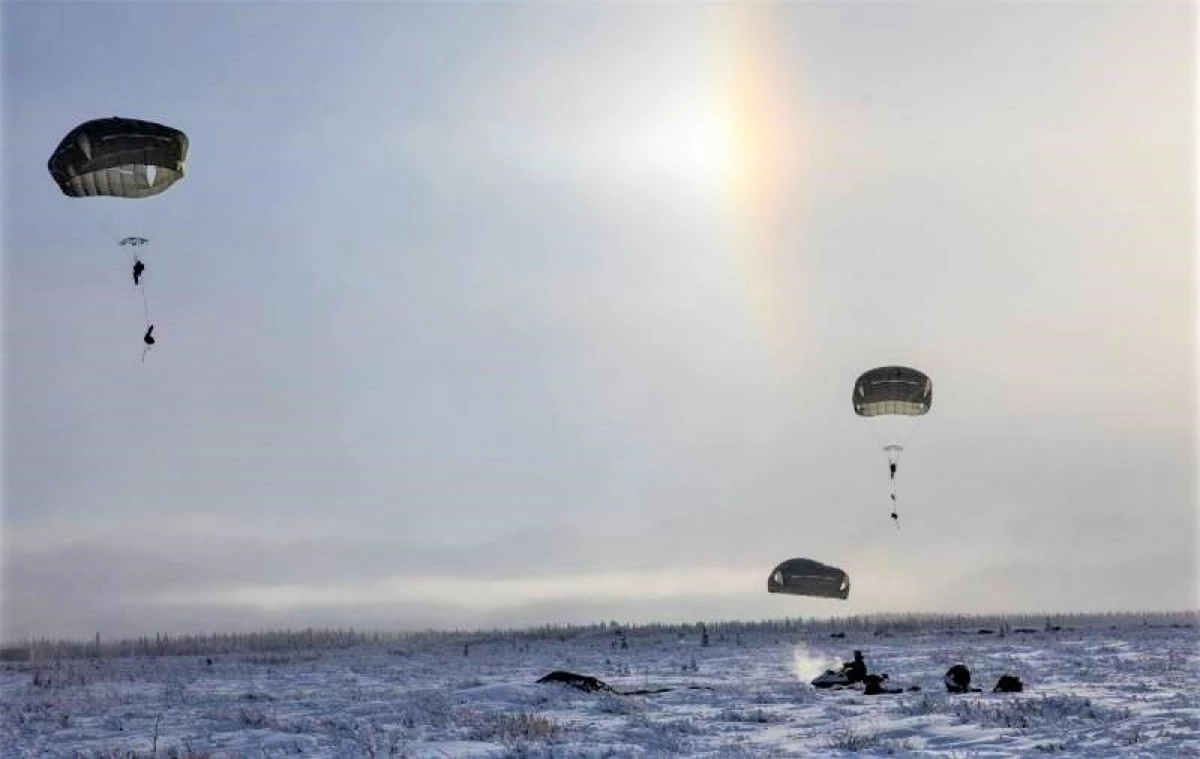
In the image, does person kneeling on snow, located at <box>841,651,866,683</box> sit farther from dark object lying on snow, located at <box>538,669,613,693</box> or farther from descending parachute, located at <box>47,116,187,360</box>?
descending parachute, located at <box>47,116,187,360</box>

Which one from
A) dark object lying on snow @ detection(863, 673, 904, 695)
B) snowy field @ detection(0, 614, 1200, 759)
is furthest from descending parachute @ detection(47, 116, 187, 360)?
dark object lying on snow @ detection(863, 673, 904, 695)

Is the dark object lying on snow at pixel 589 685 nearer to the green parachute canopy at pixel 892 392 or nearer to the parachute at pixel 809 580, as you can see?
the green parachute canopy at pixel 892 392

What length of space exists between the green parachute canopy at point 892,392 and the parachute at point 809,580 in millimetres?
17972

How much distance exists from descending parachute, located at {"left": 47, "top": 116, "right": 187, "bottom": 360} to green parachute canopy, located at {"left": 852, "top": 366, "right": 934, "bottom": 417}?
21.5 metres

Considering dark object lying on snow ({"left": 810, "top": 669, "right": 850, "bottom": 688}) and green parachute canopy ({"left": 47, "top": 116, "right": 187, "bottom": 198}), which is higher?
green parachute canopy ({"left": 47, "top": 116, "right": 187, "bottom": 198})

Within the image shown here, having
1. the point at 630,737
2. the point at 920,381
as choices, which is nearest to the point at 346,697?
the point at 630,737

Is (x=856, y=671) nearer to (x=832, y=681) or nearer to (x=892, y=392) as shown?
(x=832, y=681)

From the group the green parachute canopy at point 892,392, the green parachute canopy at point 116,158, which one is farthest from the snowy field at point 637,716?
the green parachute canopy at point 116,158

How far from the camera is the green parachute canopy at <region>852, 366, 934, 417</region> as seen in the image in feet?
122

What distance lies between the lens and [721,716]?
23344mm

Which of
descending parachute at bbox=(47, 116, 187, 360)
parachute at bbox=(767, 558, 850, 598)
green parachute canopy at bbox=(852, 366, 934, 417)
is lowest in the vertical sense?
parachute at bbox=(767, 558, 850, 598)

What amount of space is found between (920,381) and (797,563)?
63.8 feet

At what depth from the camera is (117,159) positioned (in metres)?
27.0

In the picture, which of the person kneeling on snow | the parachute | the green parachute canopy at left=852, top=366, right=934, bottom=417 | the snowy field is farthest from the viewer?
the parachute
